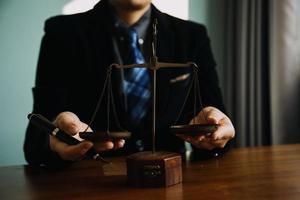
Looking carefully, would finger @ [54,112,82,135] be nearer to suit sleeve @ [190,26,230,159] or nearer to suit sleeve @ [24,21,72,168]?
suit sleeve @ [24,21,72,168]

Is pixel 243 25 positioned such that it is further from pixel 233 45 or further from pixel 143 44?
pixel 143 44

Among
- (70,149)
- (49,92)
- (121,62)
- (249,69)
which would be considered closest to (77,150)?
(70,149)

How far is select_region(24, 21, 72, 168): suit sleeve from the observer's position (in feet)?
2.79

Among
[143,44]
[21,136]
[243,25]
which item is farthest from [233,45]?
[21,136]

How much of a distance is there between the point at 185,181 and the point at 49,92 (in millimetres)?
512

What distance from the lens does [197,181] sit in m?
0.66

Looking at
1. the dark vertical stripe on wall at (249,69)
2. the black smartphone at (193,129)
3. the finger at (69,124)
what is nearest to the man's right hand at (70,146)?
the finger at (69,124)

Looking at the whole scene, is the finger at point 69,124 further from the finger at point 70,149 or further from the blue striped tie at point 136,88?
the blue striped tie at point 136,88

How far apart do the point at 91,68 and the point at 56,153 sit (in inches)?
16.5

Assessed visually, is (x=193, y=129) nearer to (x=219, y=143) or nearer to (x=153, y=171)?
(x=153, y=171)

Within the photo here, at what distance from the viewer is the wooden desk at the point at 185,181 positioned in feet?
1.90

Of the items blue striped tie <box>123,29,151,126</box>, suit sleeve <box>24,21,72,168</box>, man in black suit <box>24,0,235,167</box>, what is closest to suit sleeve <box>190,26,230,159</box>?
man in black suit <box>24,0,235,167</box>

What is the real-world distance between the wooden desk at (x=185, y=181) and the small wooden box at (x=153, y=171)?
0.05 ft

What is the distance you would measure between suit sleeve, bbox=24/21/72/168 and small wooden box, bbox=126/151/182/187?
219 mm
